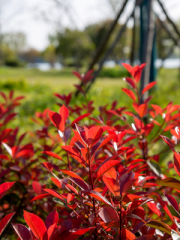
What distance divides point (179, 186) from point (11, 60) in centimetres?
3111

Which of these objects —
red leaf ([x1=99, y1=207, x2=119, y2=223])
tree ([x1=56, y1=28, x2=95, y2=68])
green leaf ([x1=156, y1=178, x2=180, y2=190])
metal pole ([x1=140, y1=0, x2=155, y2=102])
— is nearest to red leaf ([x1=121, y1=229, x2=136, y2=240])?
red leaf ([x1=99, y1=207, x2=119, y2=223])

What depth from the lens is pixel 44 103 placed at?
4207mm

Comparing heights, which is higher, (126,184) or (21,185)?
(126,184)

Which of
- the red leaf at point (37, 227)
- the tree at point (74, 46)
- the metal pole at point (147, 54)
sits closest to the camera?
the red leaf at point (37, 227)

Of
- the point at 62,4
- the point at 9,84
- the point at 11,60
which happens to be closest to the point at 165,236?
the point at 9,84

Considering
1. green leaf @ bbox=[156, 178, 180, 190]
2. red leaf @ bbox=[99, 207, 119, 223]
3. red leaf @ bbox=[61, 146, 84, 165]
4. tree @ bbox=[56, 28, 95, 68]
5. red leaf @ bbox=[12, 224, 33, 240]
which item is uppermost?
tree @ bbox=[56, 28, 95, 68]

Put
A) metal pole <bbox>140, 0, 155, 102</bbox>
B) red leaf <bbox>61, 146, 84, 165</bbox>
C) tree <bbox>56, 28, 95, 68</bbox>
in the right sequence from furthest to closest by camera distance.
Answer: tree <bbox>56, 28, 95, 68</bbox>
metal pole <bbox>140, 0, 155, 102</bbox>
red leaf <bbox>61, 146, 84, 165</bbox>

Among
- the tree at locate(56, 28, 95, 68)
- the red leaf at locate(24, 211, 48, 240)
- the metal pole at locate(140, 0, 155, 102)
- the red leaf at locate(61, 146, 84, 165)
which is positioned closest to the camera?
the red leaf at locate(24, 211, 48, 240)

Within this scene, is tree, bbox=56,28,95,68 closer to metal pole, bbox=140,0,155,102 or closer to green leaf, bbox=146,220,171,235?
metal pole, bbox=140,0,155,102

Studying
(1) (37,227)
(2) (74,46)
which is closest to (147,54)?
(1) (37,227)

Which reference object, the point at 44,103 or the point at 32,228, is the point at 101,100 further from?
the point at 32,228

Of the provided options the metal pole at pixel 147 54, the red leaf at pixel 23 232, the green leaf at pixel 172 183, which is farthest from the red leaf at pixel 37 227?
the metal pole at pixel 147 54

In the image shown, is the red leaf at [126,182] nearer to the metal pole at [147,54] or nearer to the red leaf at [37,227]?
the red leaf at [37,227]

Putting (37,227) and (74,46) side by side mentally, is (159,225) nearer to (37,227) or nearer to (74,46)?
(37,227)
